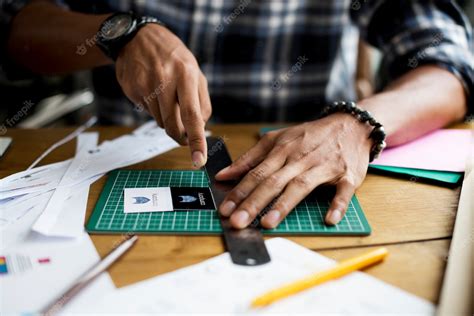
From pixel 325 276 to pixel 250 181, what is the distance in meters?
0.19

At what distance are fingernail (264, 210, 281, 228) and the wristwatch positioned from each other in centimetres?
42

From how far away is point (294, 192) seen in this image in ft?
2.00

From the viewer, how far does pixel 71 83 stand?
2164 millimetres

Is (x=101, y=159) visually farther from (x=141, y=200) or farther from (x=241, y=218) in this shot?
(x=241, y=218)

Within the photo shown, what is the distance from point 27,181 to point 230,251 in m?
0.35

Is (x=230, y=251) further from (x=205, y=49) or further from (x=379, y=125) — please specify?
(x=205, y=49)

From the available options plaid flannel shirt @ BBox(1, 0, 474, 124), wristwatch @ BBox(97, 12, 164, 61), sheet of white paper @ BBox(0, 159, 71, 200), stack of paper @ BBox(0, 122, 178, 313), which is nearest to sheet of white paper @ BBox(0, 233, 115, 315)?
stack of paper @ BBox(0, 122, 178, 313)

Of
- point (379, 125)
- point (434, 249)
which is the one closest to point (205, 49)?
point (379, 125)

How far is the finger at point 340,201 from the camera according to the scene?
1.89ft

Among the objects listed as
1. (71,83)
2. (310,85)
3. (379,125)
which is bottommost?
(71,83)

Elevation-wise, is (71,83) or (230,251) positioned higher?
(230,251)

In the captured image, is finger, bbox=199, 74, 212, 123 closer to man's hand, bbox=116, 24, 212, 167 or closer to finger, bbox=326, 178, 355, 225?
man's hand, bbox=116, 24, 212, 167

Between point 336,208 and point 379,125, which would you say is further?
point 379,125

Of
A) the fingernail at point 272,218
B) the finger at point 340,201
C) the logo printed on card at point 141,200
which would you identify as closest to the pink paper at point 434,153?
the finger at point 340,201
